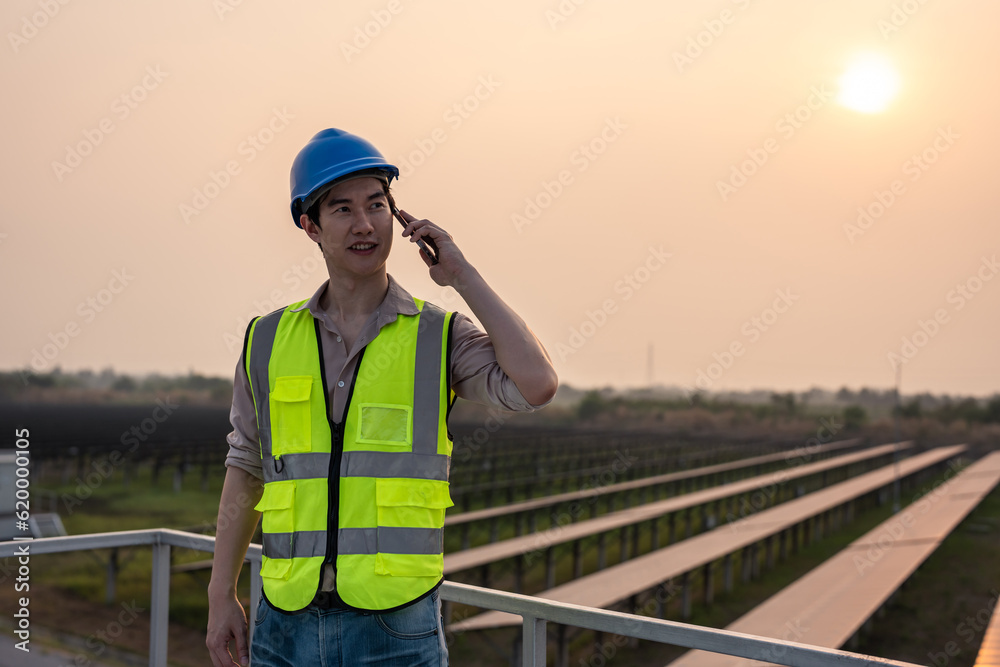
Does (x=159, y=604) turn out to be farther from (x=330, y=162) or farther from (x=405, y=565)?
(x=330, y=162)

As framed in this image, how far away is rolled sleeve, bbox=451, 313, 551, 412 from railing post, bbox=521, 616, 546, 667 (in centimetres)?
61

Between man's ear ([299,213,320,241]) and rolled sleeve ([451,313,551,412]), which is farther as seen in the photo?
man's ear ([299,213,320,241])

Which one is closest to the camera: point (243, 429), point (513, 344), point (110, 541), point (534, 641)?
point (513, 344)

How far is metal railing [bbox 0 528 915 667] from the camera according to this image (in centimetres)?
144

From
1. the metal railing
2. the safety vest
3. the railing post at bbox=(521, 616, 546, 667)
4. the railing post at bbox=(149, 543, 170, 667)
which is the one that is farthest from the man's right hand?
the railing post at bbox=(149, 543, 170, 667)

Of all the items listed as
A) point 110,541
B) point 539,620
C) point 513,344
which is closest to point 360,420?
point 513,344

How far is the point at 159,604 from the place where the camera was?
2607 millimetres

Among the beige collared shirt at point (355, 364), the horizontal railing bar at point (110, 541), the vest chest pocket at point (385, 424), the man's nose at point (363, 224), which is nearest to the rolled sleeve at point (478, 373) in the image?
the beige collared shirt at point (355, 364)

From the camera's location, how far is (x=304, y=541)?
1395mm

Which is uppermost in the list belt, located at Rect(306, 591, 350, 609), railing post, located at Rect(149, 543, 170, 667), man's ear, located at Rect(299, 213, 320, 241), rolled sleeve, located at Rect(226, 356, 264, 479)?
man's ear, located at Rect(299, 213, 320, 241)

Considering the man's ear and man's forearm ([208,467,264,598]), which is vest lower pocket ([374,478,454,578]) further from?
the man's ear

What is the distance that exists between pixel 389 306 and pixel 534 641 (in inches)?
32.2

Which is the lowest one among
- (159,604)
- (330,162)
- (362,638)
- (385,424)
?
(159,604)

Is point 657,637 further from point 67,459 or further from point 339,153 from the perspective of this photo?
point 67,459
